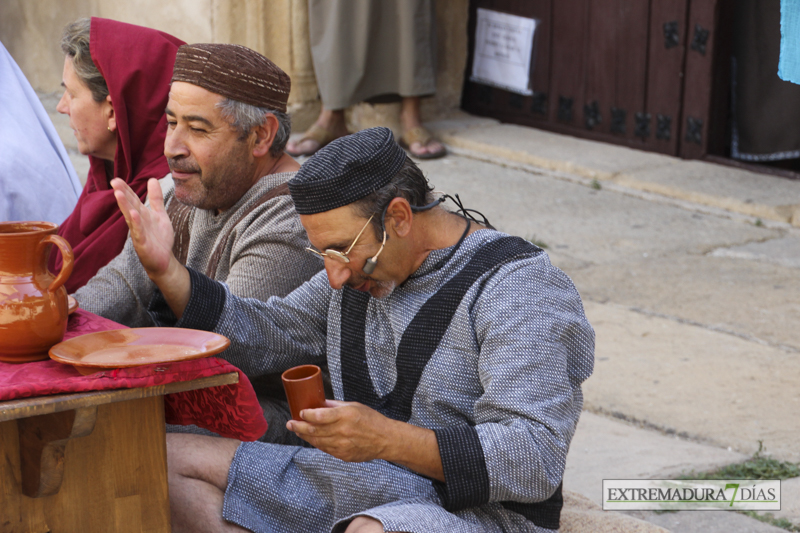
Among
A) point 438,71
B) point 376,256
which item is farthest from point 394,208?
point 438,71

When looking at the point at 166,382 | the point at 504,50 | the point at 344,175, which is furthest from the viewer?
the point at 504,50

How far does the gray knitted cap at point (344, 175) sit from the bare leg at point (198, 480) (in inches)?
23.3

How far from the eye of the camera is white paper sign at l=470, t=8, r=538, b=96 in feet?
21.7

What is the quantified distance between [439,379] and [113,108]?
1.41 metres

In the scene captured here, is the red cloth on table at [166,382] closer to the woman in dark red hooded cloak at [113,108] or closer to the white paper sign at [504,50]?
the woman in dark red hooded cloak at [113,108]

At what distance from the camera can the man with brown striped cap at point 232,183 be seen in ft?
8.22

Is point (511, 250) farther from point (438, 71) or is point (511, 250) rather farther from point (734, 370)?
point (438, 71)

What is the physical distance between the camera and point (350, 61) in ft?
20.5

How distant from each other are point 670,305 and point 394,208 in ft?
8.62

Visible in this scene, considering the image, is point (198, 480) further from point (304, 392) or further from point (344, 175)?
point (344, 175)

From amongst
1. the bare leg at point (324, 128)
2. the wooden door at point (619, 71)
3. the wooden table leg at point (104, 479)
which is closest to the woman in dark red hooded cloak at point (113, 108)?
the wooden table leg at point (104, 479)

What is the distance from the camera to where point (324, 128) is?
21.1 feet

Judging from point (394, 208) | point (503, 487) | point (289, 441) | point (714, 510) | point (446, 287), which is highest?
point (394, 208)

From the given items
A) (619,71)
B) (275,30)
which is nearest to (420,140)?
(275,30)
